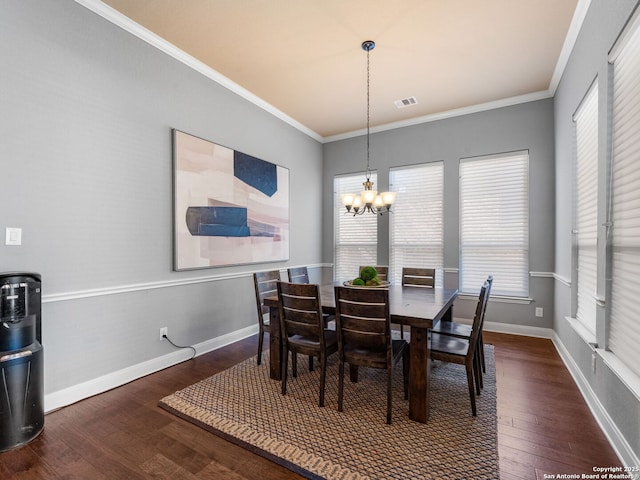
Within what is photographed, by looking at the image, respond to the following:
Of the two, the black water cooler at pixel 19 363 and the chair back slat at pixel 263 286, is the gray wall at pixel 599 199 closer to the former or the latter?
the chair back slat at pixel 263 286

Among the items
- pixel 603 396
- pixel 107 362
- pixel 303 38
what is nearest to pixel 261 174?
pixel 303 38

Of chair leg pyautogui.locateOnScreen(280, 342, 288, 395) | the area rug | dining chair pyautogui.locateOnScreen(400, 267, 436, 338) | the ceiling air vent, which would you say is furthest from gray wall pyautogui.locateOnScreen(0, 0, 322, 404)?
the ceiling air vent

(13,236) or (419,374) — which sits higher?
(13,236)

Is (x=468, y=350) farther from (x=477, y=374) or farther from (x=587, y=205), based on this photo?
(x=587, y=205)

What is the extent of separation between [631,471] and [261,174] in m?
3.99

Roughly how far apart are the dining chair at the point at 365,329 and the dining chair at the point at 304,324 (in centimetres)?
17

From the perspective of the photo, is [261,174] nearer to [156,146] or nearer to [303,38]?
[156,146]

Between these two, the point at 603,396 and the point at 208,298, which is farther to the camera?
the point at 208,298

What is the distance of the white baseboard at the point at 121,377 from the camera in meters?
2.26

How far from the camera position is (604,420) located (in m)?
1.96

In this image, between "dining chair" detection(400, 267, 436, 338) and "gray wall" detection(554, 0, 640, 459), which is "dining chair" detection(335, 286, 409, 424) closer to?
"gray wall" detection(554, 0, 640, 459)

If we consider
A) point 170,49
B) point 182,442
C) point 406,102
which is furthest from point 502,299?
point 170,49

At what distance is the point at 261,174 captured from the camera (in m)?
4.09

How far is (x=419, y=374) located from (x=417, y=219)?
3001mm
